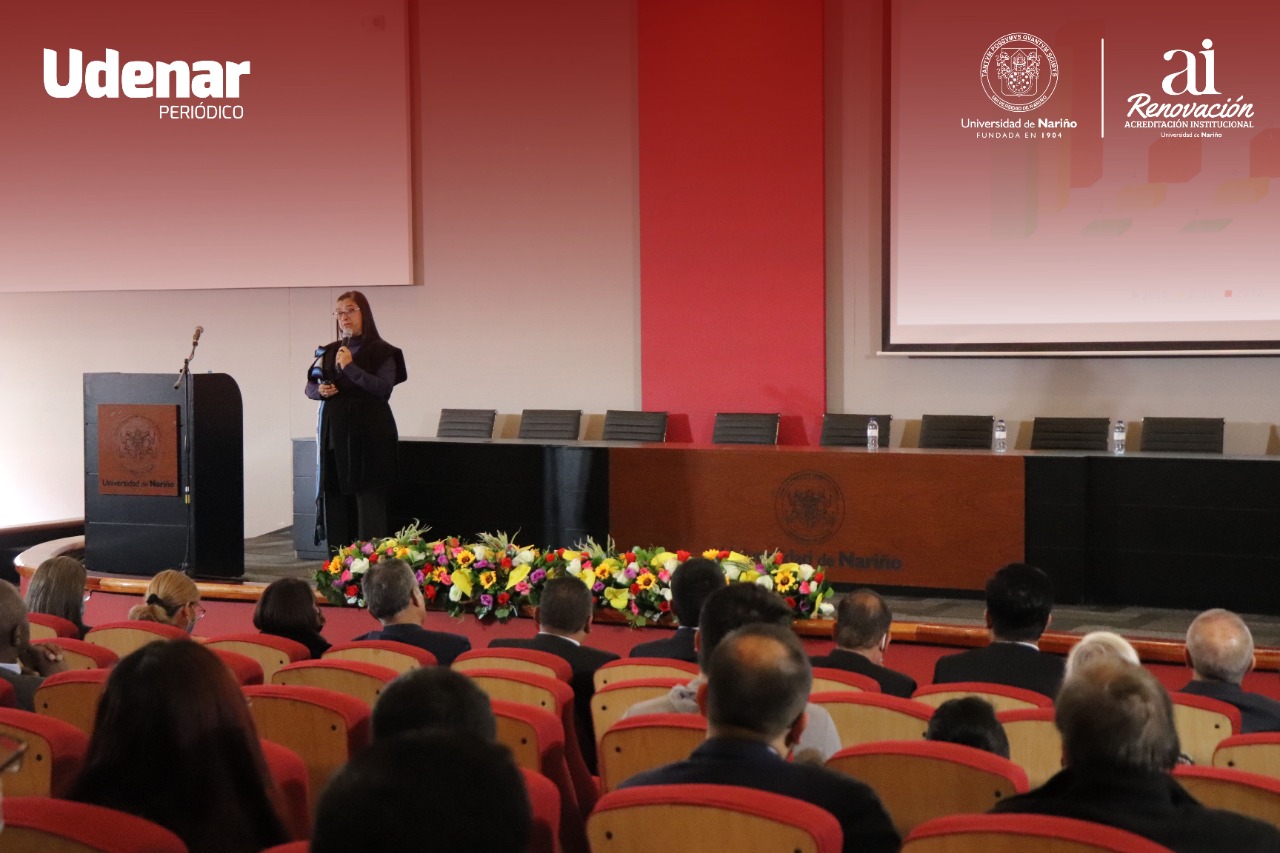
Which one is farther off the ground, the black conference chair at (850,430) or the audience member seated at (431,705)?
the black conference chair at (850,430)

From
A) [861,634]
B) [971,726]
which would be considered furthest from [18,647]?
[971,726]

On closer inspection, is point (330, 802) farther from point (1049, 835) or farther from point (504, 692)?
point (504, 692)

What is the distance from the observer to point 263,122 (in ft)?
30.9

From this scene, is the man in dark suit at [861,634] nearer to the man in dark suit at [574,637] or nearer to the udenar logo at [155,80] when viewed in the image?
the man in dark suit at [574,637]

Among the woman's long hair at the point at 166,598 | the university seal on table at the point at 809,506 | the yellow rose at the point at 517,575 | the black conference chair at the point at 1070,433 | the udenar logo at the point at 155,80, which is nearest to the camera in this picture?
the woman's long hair at the point at 166,598

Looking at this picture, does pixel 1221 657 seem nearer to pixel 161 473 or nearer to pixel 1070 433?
pixel 161 473

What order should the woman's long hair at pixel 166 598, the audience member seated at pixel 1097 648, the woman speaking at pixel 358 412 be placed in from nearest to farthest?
1. the audience member seated at pixel 1097 648
2. the woman's long hair at pixel 166 598
3. the woman speaking at pixel 358 412

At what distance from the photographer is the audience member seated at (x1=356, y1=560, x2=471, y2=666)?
3680 millimetres

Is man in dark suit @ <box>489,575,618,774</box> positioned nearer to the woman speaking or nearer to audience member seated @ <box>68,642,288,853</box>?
audience member seated @ <box>68,642,288,853</box>

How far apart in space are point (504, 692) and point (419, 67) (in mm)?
7489

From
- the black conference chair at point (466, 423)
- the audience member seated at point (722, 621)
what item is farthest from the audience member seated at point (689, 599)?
the black conference chair at point (466, 423)

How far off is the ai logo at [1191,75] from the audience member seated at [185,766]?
23.9 ft

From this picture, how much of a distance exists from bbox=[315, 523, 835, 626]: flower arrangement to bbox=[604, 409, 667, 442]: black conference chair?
3478mm

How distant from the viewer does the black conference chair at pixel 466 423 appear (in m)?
9.25
